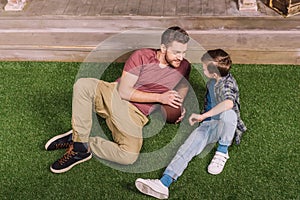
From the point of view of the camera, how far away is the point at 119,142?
404 cm

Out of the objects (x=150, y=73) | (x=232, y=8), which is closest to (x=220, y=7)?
(x=232, y=8)

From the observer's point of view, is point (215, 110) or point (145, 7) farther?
point (145, 7)

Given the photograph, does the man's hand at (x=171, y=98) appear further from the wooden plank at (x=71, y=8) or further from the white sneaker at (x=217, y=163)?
the wooden plank at (x=71, y=8)

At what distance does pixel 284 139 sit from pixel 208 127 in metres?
0.63

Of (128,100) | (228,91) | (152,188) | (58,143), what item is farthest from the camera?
(58,143)

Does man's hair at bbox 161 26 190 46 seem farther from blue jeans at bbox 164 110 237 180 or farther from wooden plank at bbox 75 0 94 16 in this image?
wooden plank at bbox 75 0 94 16

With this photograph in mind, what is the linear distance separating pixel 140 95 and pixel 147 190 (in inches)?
28.2

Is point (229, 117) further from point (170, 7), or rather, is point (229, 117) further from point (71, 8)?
point (71, 8)

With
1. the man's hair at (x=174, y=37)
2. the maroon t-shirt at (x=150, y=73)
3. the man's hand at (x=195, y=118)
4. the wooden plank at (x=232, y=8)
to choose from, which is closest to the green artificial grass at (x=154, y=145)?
the man's hand at (x=195, y=118)

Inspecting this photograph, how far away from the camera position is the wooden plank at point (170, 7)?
16.7ft

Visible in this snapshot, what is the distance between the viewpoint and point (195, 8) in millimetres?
5145

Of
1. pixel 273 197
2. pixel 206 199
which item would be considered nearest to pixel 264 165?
pixel 273 197

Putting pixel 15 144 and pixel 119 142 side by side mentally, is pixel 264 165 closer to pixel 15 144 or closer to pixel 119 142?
pixel 119 142

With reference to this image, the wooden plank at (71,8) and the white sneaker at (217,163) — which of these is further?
the wooden plank at (71,8)
